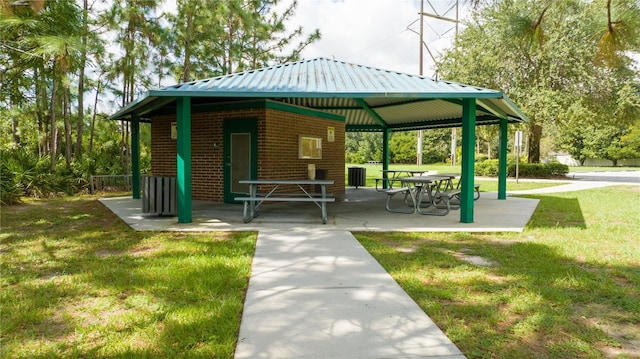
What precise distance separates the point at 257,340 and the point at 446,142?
2183 inches

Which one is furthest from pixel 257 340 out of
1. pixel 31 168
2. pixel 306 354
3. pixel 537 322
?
pixel 31 168

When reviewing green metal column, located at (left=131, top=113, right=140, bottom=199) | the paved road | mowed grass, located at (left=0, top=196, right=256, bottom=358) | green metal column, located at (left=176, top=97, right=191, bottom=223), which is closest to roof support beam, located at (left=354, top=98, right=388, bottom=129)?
green metal column, located at (left=176, top=97, right=191, bottom=223)

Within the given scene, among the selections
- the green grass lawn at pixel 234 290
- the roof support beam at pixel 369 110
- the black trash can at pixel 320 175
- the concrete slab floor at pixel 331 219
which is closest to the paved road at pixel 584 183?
the roof support beam at pixel 369 110

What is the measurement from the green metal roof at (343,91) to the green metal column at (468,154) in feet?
1.28

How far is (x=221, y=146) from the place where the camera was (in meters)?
10.6

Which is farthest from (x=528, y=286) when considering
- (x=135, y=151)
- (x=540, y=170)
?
(x=540, y=170)

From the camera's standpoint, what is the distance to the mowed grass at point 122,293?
274 centimetres

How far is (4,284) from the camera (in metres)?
4.02

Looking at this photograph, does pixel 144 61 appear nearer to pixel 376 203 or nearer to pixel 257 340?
pixel 376 203

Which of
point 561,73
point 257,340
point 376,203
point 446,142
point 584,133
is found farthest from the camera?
point 446,142

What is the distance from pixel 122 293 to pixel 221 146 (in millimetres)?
7213

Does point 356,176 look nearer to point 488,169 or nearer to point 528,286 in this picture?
point 528,286

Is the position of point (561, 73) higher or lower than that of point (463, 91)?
higher

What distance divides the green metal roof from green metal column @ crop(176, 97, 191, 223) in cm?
34
